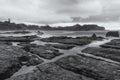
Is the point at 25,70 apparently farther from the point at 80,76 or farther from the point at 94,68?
the point at 94,68

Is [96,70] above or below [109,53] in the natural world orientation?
below

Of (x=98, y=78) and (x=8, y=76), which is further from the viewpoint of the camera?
(x=8, y=76)

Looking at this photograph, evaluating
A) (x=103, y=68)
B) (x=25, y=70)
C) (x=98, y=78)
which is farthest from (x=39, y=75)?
(x=103, y=68)

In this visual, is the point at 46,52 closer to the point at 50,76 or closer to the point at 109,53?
the point at 50,76

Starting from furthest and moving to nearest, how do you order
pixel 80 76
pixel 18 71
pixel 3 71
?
pixel 18 71 → pixel 3 71 → pixel 80 76

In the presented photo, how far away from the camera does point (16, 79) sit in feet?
49.7

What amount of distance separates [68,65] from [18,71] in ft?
24.5

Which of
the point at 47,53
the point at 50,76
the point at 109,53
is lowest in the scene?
the point at 50,76

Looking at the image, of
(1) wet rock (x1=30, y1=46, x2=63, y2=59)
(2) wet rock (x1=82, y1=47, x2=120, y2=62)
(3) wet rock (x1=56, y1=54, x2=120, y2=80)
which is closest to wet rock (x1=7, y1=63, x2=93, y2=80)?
(3) wet rock (x1=56, y1=54, x2=120, y2=80)

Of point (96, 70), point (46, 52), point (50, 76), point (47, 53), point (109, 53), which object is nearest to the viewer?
point (50, 76)

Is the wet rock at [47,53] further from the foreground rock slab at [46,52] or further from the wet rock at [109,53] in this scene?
the wet rock at [109,53]

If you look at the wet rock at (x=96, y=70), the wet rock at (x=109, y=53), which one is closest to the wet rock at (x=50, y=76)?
the wet rock at (x=96, y=70)

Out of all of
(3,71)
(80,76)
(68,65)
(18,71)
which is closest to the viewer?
(80,76)

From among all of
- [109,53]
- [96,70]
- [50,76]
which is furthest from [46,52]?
[96,70]
